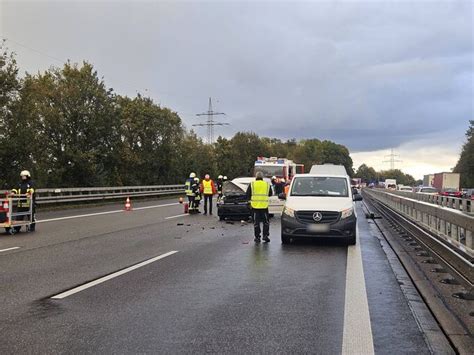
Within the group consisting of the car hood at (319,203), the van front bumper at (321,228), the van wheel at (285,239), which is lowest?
the van wheel at (285,239)

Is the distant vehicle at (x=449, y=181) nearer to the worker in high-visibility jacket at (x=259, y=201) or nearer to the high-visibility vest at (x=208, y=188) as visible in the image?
the high-visibility vest at (x=208, y=188)

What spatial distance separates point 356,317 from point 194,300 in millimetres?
2069

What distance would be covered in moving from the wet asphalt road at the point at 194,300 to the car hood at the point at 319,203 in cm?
90

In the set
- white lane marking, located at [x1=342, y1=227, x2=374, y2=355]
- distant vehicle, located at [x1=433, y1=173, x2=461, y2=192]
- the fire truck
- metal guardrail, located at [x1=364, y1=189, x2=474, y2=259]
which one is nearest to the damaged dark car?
metal guardrail, located at [x1=364, y1=189, x2=474, y2=259]

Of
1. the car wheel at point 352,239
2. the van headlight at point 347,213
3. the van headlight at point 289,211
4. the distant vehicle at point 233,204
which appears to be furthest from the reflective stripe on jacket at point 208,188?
the van headlight at point 347,213

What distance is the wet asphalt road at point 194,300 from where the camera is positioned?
495 centimetres

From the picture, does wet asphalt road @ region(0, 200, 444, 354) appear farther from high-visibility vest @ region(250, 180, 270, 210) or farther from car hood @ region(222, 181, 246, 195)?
car hood @ region(222, 181, 246, 195)

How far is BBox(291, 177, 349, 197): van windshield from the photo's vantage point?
41.7 ft

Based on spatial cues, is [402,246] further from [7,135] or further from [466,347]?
[7,135]

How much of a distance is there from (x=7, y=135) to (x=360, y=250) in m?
18.5

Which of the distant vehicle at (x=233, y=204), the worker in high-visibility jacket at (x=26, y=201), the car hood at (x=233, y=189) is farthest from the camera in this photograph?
the car hood at (x=233, y=189)

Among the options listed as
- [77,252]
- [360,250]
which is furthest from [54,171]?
[360,250]

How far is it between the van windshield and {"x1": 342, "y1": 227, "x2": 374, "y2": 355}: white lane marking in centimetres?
382

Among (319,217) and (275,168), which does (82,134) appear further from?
(319,217)
